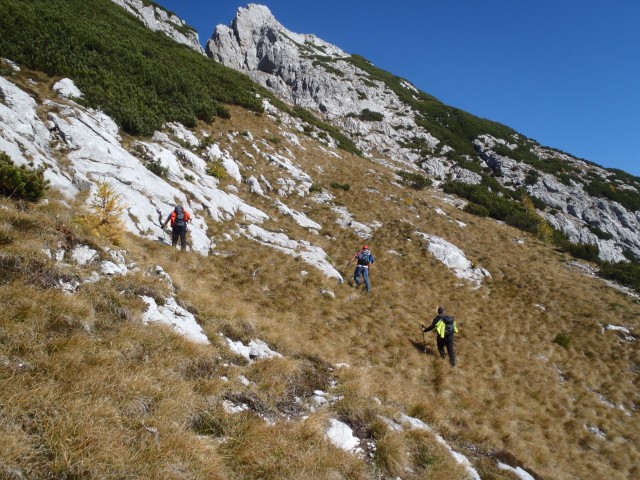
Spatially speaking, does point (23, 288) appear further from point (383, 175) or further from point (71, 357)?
point (383, 175)

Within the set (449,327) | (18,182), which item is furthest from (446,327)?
(18,182)

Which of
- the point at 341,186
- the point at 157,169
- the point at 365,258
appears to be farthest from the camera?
the point at 341,186

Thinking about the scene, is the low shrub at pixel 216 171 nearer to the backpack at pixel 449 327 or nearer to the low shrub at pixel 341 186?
the low shrub at pixel 341 186

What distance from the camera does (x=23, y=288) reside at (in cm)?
473

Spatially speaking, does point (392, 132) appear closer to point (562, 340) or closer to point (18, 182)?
point (562, 340)

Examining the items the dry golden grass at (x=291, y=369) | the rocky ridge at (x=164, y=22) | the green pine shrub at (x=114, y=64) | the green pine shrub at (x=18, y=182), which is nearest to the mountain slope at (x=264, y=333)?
the dry golden grass at (x=291, y=369)

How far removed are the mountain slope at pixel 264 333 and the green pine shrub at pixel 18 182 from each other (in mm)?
406

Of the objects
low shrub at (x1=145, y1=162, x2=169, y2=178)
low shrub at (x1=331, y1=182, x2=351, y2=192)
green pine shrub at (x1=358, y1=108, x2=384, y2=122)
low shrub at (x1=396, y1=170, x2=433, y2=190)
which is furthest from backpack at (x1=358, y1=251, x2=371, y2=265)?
green pine shrub at (x1=358, y1=108, x2=384, y2=122)

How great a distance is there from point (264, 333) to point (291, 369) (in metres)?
1.65

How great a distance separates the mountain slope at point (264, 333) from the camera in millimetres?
3766

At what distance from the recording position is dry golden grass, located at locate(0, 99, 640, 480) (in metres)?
3.48

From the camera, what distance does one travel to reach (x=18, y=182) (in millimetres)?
7262

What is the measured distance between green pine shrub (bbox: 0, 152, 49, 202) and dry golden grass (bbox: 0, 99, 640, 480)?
0.49 meters

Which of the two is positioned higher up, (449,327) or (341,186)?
(341,186)
